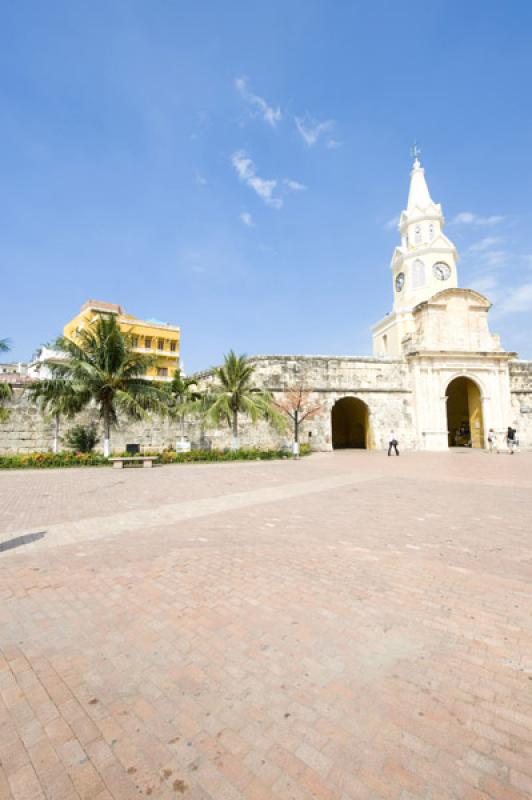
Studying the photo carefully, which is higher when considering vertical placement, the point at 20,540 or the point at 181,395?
the point at 181,395

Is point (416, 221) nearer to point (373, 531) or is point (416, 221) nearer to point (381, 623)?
point (373, 531)

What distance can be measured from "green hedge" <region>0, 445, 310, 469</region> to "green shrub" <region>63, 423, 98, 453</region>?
214cm

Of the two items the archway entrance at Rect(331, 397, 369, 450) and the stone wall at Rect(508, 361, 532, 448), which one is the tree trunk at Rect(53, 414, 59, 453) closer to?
the archway entrance at Rect(331, 397, 369, 450)

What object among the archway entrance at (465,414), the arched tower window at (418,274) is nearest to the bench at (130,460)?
the archway entrance at (465,414)

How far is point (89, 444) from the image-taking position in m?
20.6

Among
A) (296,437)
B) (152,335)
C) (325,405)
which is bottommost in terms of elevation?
(296,437)

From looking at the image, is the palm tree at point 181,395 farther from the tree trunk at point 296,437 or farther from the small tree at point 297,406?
the tree trunk at point 296,437

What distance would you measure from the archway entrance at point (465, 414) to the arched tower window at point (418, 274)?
8279mm

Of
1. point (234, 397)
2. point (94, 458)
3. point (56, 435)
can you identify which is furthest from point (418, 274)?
point (56, 435)

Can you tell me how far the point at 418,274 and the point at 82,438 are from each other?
27666 mm

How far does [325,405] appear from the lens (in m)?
24.5

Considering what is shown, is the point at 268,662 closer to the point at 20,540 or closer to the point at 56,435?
the point at 20,540

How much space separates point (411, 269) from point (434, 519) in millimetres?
28866

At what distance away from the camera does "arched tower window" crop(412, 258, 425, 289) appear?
A: 100 ft
